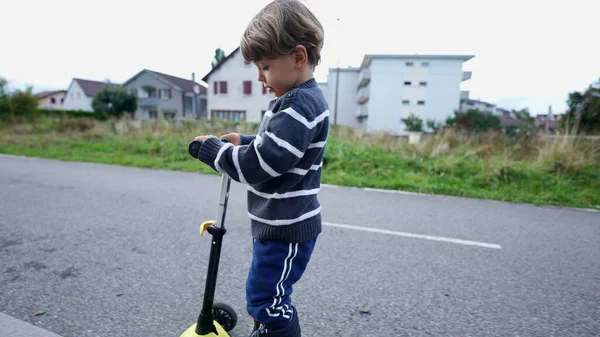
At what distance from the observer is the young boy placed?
3.84 ft

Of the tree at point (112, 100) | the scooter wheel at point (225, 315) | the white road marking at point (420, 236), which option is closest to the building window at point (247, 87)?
the tree at point (112, 100)

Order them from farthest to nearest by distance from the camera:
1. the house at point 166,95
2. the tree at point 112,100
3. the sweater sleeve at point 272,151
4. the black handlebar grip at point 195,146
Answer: the house at point 166,95
the tree at point 112,100
the black handlebar grip at point 195,146
the sweater sleeve at point 272,151

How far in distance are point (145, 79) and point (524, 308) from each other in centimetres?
4448

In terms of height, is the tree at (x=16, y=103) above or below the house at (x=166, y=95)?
below

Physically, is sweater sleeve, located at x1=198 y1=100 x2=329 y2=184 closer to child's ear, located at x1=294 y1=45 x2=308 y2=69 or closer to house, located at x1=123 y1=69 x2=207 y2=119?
child's ear, located at x1=294 y1=45 x2=308 y2=69

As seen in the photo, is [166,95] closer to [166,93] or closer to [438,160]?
[166,93]

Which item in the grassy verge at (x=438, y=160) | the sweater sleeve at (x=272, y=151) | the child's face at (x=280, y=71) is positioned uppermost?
the child's face at (x=280, y=71)

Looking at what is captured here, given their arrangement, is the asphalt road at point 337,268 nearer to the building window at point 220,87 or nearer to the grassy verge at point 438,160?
the grassy verge at point 438,160

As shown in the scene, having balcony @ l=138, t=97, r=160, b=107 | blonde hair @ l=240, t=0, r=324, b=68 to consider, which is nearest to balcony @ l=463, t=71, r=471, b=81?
balcony @ l=138, t=97, r=160, b=107

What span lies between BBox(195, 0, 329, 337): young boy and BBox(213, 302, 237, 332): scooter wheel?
346mm

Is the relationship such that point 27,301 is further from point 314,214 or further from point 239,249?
point 314,214

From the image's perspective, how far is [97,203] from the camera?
4316 millimetres

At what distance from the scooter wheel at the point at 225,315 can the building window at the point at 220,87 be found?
3241cm

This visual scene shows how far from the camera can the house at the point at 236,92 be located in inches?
1214
